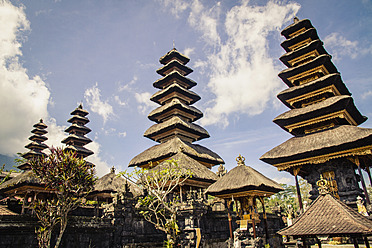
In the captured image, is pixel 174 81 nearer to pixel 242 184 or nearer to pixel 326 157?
pixel 326 157

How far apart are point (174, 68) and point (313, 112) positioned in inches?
698

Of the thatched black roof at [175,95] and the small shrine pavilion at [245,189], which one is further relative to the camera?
the thatched black roof at [175,95]

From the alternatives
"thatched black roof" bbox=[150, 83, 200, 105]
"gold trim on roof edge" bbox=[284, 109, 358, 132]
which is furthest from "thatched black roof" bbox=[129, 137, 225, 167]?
"gold trim on roof edge" bbox=[284, 109, 358, 132]

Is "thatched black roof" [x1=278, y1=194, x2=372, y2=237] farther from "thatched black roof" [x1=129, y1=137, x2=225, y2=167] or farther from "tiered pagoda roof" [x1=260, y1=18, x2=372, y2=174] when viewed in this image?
"thatched black roof" [x1=129, y1=137, x2=225, y2=167]

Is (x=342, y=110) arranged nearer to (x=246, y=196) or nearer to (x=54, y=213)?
(x=246, y=196)

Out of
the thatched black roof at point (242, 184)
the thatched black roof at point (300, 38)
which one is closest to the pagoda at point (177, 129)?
the thatched black roof at point (242, 184)

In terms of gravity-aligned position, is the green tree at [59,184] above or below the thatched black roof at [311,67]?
below

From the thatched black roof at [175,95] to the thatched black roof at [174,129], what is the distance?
A: 3.99 m

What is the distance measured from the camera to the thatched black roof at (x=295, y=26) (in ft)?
76.4

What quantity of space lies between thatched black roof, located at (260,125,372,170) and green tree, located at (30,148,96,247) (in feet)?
42.0

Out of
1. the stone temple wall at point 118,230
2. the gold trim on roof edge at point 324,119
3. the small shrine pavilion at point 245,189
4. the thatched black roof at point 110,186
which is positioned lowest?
the stone temple wall at point 118,230

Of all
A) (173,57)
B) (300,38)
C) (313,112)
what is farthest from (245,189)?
(173,57)

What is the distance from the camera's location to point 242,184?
12.6 metres

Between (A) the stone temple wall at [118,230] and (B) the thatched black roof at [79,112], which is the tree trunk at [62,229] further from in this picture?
(B) the thatched black roof at [79,112]
